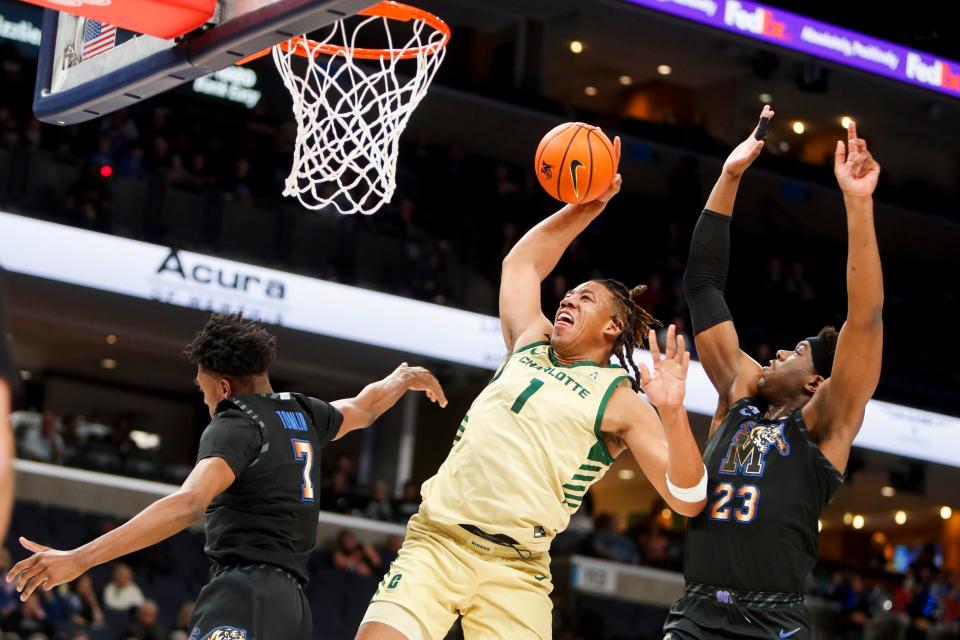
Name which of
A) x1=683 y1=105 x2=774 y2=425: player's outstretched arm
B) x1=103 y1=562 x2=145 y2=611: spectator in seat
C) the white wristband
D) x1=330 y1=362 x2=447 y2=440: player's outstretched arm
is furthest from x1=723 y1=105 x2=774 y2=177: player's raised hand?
x1=103 y1=562 x2=145 y2=611: spectator in seat

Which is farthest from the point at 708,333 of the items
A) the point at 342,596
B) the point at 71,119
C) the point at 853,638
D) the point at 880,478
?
the point at 880,478

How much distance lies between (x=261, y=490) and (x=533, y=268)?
4.65 ft

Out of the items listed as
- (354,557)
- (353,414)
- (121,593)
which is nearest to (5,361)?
(353,414)

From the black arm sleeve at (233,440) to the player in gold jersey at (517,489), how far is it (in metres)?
0.62

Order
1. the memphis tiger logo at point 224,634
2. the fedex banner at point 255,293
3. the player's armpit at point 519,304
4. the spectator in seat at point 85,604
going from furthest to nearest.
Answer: the fedex banner at point 255,293 → the spectator in seat at point 85,604 → the player's armpit at point 519,304 → the memphis tiger logo at point 224,634

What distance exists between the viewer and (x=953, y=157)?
82.4 feet

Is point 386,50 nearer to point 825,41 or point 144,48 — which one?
point 144,48

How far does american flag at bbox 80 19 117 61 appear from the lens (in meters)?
5.26

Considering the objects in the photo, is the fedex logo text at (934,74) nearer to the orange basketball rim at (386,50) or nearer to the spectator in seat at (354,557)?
the spectator in seat at (354,557)

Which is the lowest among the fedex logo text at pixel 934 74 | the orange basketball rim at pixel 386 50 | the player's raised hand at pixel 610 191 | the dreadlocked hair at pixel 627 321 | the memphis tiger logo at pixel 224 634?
the memphis tiger logo at pixel 224 634

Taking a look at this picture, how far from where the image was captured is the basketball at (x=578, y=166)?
5215 millimetres

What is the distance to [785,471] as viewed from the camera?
4.60m

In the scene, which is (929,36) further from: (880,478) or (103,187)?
(103,187)

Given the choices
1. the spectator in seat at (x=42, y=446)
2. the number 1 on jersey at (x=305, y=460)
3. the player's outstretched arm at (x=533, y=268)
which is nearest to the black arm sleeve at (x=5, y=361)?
the number 1 on jersey at (x=305, y=460)
